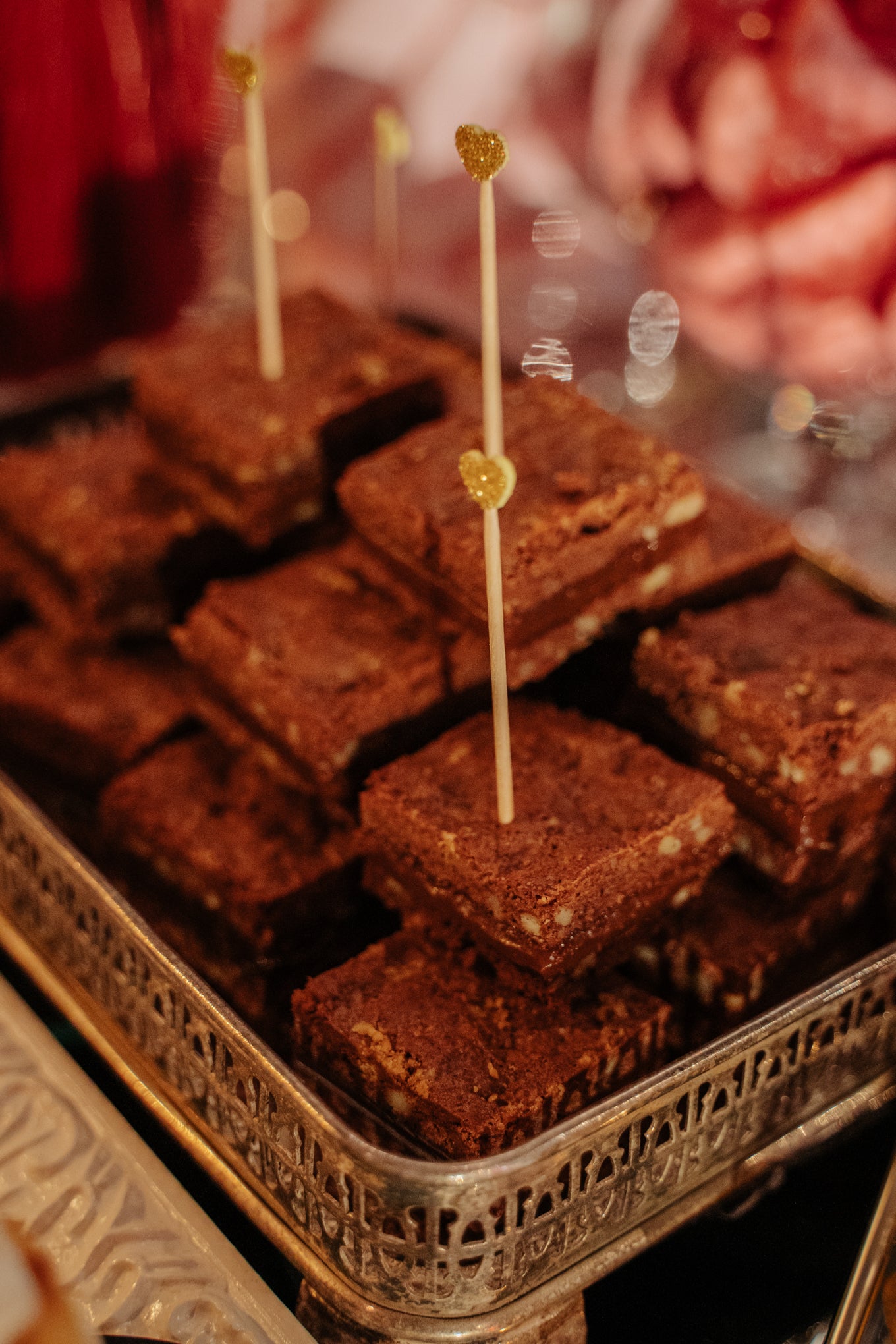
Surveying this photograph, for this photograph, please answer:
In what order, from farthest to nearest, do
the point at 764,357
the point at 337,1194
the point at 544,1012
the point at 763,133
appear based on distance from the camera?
1. the point at 764,357
2. the point at 763,133
3. the point at 544,1012
4. the point at 337,1194

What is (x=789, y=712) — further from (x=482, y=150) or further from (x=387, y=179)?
(x=387, y=179)

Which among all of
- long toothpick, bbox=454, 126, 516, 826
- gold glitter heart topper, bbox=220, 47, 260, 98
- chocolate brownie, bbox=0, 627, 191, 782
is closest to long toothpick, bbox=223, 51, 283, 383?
gold glitter heart topper, bbox=220, 47, 260, 98

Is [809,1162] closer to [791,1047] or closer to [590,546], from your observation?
[791,1047]

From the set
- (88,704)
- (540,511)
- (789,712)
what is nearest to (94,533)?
(88,704)

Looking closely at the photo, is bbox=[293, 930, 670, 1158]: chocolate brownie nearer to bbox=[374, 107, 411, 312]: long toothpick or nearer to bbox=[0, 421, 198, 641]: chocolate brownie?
bbox=[0, 421, 198, 641]: chocolate brownie

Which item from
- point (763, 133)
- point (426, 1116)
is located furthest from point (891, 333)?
point (426, 1116)
